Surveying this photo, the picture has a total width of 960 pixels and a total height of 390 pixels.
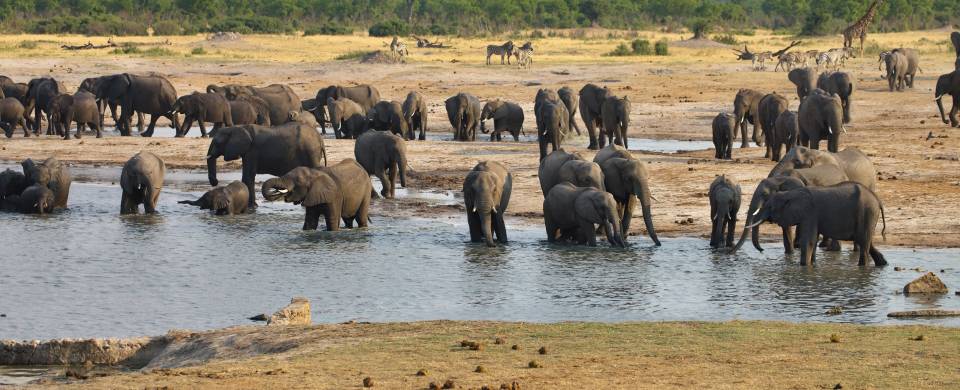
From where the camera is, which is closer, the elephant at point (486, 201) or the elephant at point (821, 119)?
the elephant at point (486, 201)

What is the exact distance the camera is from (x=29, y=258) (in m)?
18.7

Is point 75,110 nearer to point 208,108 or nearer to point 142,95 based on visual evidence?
point 142,95

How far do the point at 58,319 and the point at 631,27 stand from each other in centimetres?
7134

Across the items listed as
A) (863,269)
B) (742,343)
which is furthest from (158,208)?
(742,343)

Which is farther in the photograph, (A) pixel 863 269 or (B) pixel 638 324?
(A) pixel 863 269

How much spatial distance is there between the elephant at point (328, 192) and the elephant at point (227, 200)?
6.04ft

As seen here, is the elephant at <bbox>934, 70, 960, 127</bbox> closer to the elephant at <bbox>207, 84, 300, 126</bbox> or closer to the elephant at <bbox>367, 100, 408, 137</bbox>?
the elephant at <bbox>367, 100, 408, 137</bbox>

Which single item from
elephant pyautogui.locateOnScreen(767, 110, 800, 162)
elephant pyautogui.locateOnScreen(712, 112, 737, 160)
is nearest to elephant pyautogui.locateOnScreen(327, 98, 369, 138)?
elephant pyautogui.locateOnScreen(712, 112, 737, 160)

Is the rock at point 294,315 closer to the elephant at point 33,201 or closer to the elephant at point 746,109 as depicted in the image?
the elephant at point 33,201

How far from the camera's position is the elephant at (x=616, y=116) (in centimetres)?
2931

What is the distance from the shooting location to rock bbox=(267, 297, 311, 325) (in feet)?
44.3

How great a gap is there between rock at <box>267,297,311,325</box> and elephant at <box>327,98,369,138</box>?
19.1 metres

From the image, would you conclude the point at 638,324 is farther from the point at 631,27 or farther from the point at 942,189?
the point at 631,27

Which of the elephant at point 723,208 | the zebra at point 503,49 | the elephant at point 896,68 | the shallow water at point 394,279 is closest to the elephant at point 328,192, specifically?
the shallow water at point 394,279
